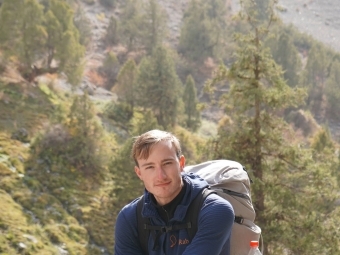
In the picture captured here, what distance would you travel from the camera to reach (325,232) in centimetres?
1097

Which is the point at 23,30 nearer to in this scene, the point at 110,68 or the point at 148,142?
the point at 110,68

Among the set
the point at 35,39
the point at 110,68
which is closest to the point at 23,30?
the point at 35,39

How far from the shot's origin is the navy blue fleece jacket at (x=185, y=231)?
9.08 ft

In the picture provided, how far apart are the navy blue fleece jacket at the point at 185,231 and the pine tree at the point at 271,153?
26.8 ft

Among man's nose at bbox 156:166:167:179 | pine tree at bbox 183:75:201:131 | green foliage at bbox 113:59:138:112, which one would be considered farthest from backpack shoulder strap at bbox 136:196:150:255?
pine tree at bbox 183:75:201:131

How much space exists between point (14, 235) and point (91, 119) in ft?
28.5

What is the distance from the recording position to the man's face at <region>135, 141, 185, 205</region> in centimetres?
293

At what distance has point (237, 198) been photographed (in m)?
3.20

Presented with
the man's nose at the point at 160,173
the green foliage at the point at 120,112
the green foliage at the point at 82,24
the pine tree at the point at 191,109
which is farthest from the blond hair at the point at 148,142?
the green foliage at the point at 82,24

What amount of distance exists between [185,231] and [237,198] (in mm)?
528

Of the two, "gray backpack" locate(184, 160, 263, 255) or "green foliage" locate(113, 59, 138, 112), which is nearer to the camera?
"gray backpack" locate(184, 160, 263, 255)

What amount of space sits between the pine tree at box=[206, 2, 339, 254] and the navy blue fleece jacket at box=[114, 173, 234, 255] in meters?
8.18

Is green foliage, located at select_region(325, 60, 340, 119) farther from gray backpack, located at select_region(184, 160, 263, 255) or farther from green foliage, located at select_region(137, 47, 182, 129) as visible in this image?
gray backpack, located at select_region(184, 160, 263, 255)

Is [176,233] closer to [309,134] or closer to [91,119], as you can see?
[91,119]
